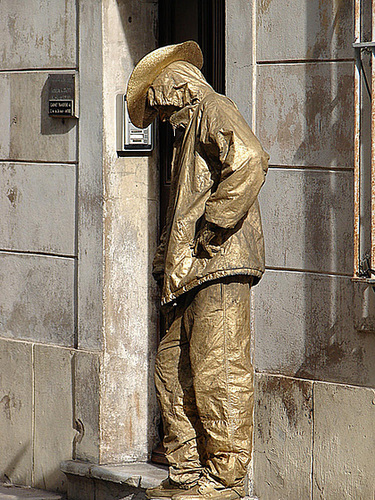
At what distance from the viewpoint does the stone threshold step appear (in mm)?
7734

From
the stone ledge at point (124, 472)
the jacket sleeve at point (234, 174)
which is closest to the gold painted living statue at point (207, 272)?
the jacket sleeve at point (234, 174)

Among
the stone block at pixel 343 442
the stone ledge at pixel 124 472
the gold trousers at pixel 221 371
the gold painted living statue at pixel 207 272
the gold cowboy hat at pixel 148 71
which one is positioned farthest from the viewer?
the stone ledge at pixel 124 472

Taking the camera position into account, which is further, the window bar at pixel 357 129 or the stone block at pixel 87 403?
the stone block at pixel 87 403

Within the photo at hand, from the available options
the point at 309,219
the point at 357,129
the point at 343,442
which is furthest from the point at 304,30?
the point at 343,442

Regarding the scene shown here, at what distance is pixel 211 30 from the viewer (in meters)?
7.68

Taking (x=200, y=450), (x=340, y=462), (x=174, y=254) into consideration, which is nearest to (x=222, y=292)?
(x=174, y=254)

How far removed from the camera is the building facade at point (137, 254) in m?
6.54

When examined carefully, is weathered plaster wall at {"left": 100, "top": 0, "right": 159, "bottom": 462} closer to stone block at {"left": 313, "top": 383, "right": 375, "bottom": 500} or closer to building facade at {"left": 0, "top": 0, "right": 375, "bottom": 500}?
building facade at {"left": 0, "top": 0, "right": 375, "bottom": 500}

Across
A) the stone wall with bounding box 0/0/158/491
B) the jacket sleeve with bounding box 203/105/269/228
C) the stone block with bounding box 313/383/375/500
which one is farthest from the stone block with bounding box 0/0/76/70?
the stone block with bounding box 313/383/375/500

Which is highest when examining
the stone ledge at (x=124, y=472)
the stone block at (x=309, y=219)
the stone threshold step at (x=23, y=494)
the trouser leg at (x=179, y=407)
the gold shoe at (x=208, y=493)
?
the stone block at (x=309, y=219)

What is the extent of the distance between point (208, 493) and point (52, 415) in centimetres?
241

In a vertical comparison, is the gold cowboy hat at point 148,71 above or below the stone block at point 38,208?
above

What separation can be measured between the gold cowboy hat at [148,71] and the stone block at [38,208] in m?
1.79

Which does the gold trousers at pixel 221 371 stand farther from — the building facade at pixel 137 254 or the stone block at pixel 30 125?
the stone block at pixel 30 125
